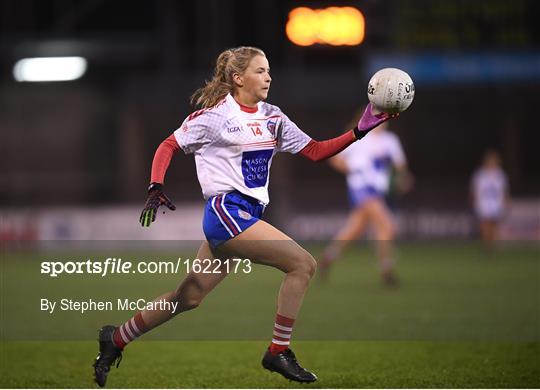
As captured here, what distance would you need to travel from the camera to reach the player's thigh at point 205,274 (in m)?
6.76

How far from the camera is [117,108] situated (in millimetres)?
27250

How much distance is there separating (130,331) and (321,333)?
3199 millimetres

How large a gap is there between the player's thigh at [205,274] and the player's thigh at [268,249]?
13 cm

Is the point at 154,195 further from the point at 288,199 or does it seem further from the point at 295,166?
the point at 295,166

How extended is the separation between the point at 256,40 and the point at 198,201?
4.26 meters

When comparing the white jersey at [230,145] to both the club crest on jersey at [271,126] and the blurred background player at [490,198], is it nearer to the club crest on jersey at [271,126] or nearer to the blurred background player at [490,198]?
the club crest on jersey at [271,126]

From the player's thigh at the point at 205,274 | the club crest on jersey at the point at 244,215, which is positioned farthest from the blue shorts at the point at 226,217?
the player's thigh at the point at 205,274

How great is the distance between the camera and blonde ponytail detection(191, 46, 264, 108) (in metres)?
6.79

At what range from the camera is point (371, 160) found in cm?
1409

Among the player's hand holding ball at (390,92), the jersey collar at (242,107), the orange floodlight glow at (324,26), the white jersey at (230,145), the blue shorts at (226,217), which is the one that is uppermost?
the player's hand holding ball at (390,92)

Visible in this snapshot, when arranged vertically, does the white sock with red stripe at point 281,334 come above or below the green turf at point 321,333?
above

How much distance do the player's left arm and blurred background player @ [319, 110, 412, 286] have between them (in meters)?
6.37

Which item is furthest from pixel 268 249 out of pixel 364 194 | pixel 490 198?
pixel 490 198

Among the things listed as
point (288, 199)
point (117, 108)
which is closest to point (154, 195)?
point (288, 199)
